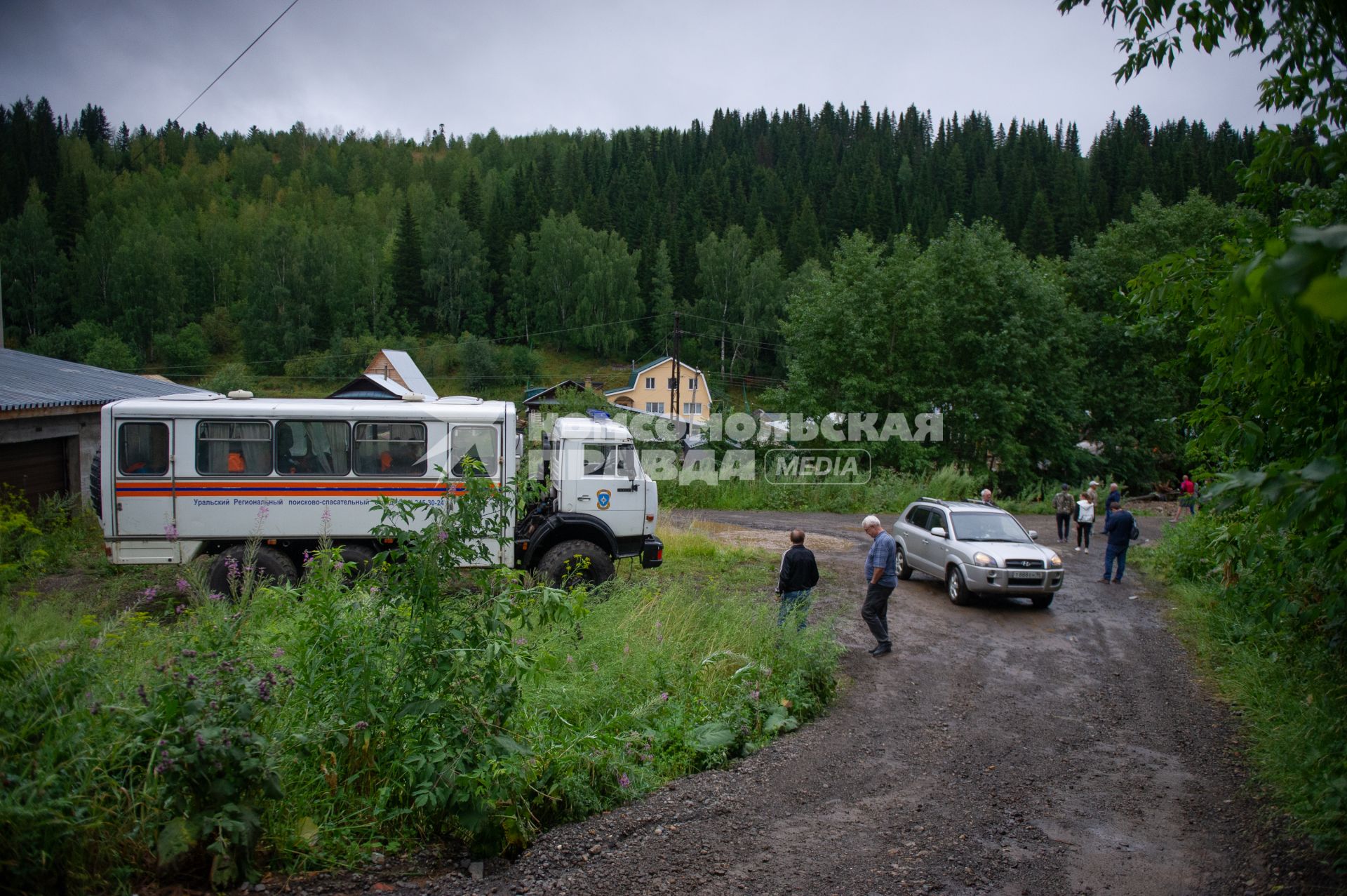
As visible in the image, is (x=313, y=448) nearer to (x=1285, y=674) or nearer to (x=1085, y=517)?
(x=1285, y=674)

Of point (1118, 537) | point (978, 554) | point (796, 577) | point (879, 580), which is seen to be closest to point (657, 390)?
point (1118, 537)

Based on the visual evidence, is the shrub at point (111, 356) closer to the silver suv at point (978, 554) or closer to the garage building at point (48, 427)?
the garage building at point (48, 427)

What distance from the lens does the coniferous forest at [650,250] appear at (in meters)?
33.1

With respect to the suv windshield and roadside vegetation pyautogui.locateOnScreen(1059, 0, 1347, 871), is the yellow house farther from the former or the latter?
roadside vegetation pyautogui.locateOnScreen(1059, 0, 1347, 871)

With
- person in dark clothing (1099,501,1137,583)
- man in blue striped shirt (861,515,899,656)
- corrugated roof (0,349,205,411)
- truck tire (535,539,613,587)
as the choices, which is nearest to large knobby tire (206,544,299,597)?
truck tire (535,539,613,587)

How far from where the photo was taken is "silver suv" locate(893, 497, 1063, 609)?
12094mm

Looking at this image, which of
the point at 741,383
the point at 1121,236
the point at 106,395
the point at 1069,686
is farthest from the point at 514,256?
the point at 1069,686

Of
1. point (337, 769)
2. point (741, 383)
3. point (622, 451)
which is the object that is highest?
point (741, 383)

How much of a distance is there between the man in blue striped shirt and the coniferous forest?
70.4 feet

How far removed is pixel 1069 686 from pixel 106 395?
1899 cm

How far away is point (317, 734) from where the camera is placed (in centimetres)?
436

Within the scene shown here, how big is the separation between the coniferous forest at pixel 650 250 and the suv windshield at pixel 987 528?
17.1 metres

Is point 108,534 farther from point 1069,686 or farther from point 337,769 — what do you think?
point 1069,686

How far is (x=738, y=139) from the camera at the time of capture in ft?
388
